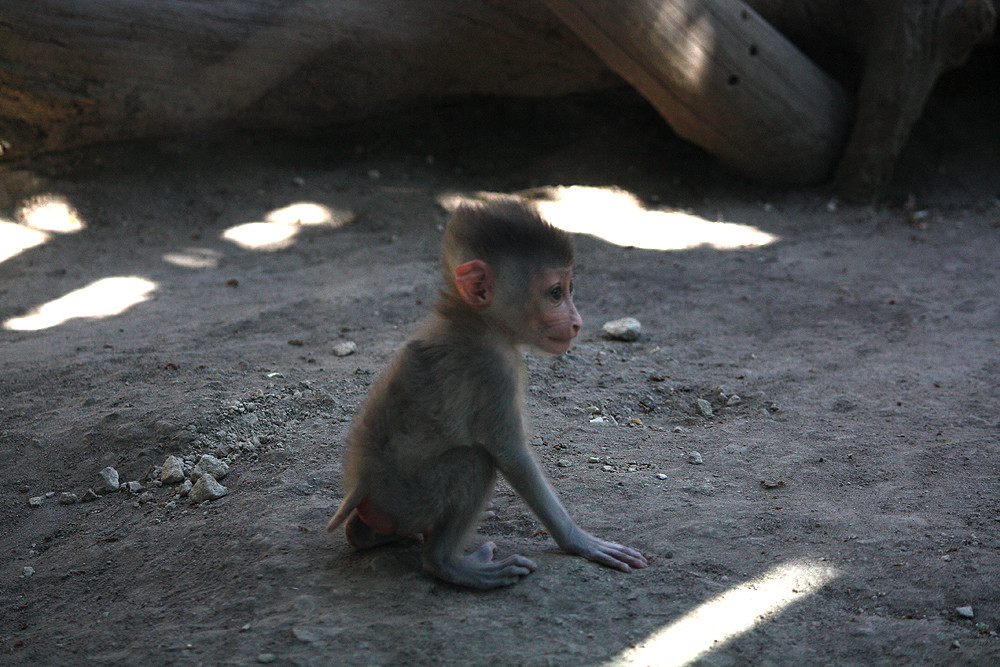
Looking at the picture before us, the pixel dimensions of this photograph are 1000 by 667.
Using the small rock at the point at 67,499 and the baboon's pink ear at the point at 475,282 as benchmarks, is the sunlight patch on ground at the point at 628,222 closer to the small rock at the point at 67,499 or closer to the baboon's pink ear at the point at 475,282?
the baboon's pink ear at the point at 475,282

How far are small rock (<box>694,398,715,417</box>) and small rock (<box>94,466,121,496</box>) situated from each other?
2.97 metres

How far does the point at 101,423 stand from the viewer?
14.1 ft

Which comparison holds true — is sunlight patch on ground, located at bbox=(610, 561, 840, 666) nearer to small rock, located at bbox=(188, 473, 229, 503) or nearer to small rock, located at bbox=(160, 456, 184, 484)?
small rock, located at bbox=(188, 473, 229, 503)

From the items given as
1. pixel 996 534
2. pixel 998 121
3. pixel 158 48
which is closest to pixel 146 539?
pixel 996 534

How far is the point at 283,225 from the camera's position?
775cm

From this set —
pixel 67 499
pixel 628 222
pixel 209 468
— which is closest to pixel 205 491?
pixel 209 468

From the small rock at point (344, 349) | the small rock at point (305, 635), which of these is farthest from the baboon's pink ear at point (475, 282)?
the small rock at point (344, 349)

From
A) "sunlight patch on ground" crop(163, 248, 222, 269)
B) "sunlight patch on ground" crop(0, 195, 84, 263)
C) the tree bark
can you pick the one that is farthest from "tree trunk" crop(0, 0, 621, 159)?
"sunlight patch on ground" crop(163, 248, 222, 269)

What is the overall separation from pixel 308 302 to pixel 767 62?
16.3ft

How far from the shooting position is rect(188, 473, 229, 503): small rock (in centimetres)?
379

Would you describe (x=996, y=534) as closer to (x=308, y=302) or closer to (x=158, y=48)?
(x=308, y=302)

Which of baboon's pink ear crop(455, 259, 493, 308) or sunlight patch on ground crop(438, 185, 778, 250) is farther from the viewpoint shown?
sunlight patch on ground crop(438, 185, 778, 250)

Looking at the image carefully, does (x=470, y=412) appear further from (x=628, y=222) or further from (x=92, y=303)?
(x=628, y=222)

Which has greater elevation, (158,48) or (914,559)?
(158,48)
